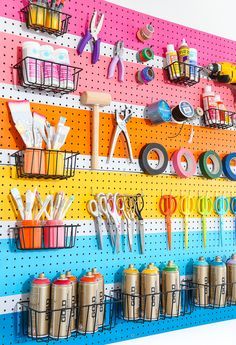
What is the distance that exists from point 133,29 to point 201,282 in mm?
1248

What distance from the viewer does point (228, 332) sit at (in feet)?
7.39

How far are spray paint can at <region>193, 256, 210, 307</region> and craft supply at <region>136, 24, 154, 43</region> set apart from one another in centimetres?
110

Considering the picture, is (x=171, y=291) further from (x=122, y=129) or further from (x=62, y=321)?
(x=122, y=129)

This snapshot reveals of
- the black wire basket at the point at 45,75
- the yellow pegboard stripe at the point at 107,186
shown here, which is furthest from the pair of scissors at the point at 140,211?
the black wire basket at the point at 45,75

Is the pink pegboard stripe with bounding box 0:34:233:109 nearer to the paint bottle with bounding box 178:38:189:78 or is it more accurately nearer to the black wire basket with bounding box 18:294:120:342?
the paint bottle with bounding box 178:38:189:78

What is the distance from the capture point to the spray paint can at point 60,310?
161 cm

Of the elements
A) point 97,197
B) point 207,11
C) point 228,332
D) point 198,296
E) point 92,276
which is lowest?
point 228,332

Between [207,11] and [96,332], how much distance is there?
177 centimetres

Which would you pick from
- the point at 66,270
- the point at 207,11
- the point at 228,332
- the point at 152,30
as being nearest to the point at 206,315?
the point at 228,332

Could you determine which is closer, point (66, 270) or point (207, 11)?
point (66, 270)

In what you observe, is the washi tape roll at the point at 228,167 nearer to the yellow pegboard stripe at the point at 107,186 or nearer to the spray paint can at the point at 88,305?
the yellow pegboard stripe at the point at 107,186

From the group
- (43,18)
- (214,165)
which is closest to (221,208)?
(214,165)

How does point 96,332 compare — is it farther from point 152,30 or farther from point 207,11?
point 207,11

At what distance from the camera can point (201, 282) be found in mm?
2020
